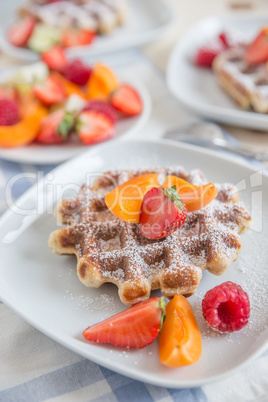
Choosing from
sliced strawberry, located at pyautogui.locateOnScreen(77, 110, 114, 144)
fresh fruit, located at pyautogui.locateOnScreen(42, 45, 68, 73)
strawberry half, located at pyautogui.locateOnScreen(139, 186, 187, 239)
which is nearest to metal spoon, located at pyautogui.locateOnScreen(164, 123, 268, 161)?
sliced strawberry, located at pyautogui.locateOnScreen(77, 110, 114, 144)

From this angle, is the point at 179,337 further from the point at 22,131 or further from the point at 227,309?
the point at 22,131

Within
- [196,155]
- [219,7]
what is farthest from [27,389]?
[219,7]

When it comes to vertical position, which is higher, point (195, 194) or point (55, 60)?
point (195, 194)

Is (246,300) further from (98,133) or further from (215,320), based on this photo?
(98,133)

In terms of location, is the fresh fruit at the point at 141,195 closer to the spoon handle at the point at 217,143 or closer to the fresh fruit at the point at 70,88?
the spoon handle at the point at 217,143

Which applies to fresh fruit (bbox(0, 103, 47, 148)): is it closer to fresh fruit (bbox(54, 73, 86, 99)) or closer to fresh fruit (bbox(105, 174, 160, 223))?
fresh fruit (bbox(54, 73, 86, 99))

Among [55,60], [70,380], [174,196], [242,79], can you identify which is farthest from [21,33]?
[70,380]
